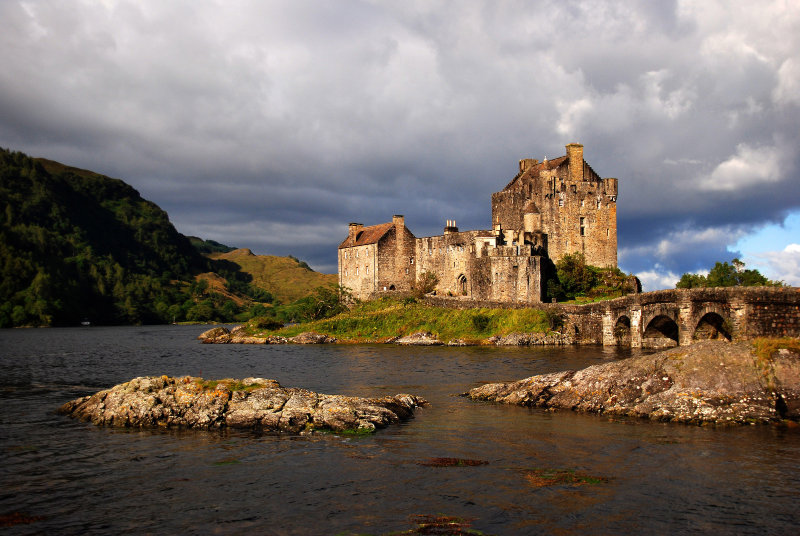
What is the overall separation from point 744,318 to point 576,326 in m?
15.8

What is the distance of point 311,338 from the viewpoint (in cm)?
5994

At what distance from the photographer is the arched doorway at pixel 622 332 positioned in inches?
1863

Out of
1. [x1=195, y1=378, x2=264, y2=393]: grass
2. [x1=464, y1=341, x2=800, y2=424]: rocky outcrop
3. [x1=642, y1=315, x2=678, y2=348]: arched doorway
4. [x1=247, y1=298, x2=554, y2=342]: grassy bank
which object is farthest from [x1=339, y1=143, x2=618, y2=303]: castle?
[x1=195, y1=378, x2=264, y2=393]: grass

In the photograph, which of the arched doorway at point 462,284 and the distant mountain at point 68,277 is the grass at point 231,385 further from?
the distant mountain at point 68,277

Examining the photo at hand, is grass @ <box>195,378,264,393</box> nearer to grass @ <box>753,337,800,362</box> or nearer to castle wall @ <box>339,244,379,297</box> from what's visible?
grass @ <box>753,337,800,362</box>

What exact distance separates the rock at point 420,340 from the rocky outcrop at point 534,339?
215 inches

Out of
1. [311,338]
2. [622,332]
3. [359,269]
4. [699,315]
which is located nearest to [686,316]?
[699,315]

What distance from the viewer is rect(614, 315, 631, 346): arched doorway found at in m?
47.3

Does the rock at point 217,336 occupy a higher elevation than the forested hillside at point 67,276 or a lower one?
lower

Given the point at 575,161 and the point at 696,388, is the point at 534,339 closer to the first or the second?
the point at 575,161

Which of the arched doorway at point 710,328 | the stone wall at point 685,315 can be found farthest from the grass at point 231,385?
the arched doorway at point 710,328

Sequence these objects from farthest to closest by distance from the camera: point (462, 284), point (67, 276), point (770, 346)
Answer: point (67, 276)
point (462, 284)
point (770, 346)

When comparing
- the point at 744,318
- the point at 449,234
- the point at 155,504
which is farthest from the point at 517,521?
the point at 449,234

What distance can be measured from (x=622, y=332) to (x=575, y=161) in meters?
21.8
